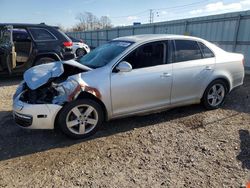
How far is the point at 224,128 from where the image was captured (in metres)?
4.09

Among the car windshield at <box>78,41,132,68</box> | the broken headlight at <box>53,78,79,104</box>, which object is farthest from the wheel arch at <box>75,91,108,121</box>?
the car windshield at <box>78,41,132,68</box>

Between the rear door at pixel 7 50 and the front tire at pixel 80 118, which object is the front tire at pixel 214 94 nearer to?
the front tire at pixel 80 118

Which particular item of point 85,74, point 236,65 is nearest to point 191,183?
point 85,74

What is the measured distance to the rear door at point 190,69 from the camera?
168 inches

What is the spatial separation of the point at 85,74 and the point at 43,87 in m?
0.77

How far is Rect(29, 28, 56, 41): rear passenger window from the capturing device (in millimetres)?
7379

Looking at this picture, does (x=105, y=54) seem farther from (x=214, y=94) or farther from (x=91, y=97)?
(x=214, y=94)

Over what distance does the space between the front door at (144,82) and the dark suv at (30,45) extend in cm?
440

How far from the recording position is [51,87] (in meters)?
3.71

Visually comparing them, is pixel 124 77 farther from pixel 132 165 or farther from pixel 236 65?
pixel 236 65

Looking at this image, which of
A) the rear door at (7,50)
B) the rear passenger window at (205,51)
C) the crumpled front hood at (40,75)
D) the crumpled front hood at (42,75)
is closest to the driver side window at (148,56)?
the crumpled front hood at (42,75)

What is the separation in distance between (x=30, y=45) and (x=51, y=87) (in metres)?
4.34

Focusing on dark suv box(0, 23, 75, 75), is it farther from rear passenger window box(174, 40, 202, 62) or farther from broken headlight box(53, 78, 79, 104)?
rear passenger window box(174, 40, 202, 62)

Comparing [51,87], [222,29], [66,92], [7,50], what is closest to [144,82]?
[66,92]
